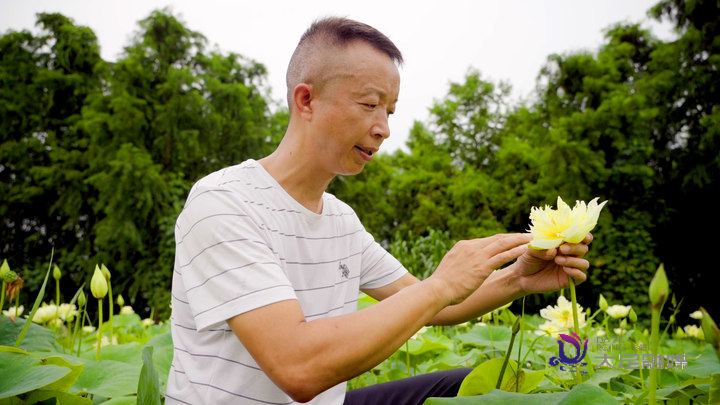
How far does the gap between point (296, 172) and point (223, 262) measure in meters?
0.39

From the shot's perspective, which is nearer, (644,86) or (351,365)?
(351,365)

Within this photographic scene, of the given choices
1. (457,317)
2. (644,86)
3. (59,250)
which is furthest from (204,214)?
(59,250)

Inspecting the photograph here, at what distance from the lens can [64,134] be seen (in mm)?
10172

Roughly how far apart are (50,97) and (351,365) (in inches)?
445

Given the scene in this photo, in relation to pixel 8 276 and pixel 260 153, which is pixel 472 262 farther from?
pixel 260 153

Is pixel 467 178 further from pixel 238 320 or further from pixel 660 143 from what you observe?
→ pixel 238 320

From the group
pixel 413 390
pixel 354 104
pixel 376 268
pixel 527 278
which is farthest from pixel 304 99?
pixel 413 390

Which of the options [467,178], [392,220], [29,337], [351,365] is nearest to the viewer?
[351,365]

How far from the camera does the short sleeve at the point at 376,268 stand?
1.50 meters

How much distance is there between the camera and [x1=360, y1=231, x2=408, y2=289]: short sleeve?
1.50 metres

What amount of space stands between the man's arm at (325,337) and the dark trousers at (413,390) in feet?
1.55

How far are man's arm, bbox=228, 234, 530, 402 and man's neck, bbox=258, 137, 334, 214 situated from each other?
43cm

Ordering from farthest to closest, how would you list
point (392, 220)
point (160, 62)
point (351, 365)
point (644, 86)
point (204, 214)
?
point (392, 220), point (160, 62), point (644, 86), point (204, 214), point (351, 365)

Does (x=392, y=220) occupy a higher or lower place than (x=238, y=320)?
higher
